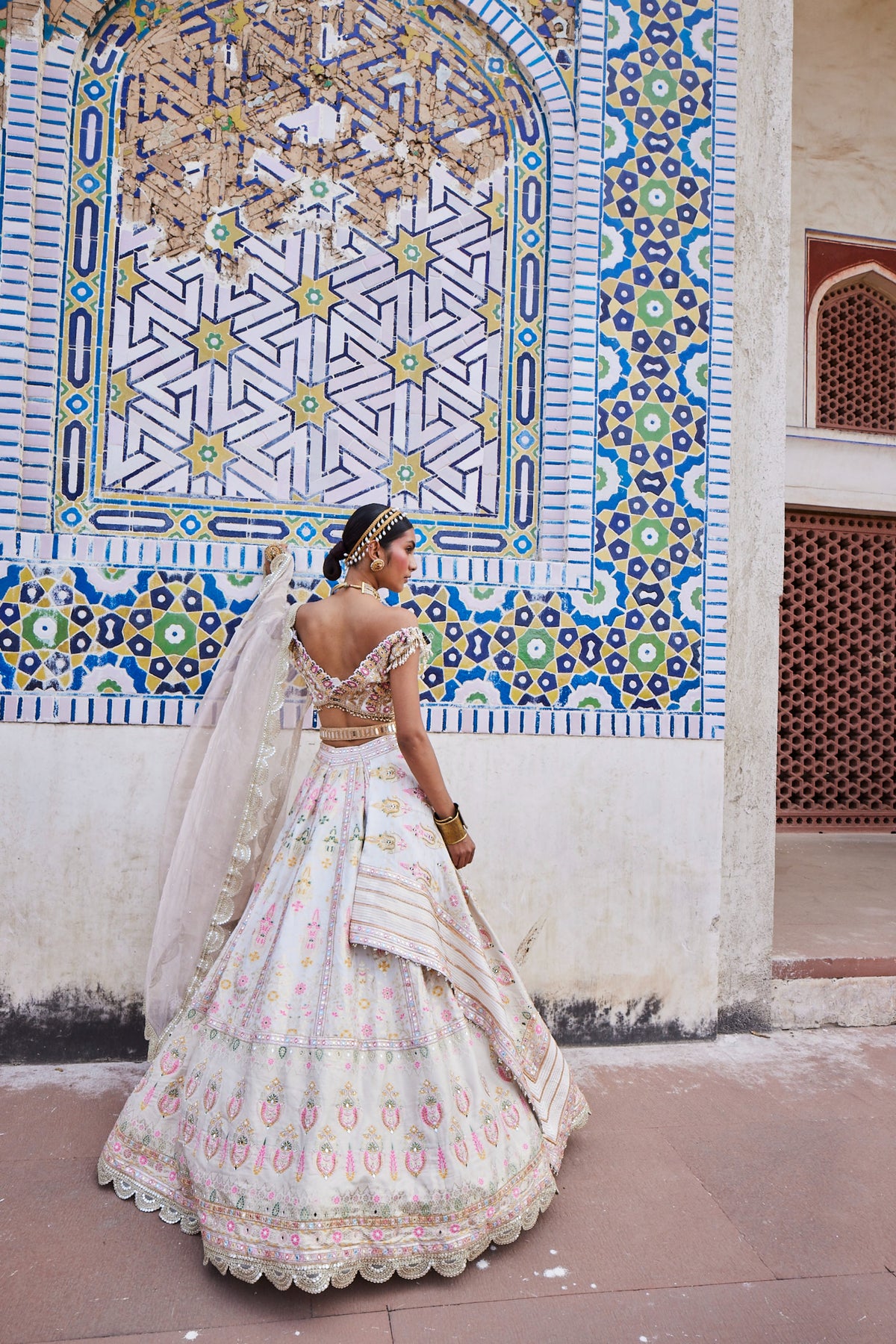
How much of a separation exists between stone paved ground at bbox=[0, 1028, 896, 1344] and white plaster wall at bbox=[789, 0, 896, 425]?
5.51 metres

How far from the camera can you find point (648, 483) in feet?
12.0

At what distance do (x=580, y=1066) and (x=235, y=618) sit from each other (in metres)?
1.98

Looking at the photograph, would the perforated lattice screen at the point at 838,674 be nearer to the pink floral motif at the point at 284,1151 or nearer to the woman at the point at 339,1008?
the woman at the point at 339,1008

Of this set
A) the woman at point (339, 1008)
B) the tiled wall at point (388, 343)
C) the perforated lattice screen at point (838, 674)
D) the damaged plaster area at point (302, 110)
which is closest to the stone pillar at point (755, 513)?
the tiled wall at point (388, 343)

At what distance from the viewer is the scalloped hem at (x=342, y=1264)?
80.4 inches

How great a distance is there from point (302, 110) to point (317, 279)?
0.63 metres

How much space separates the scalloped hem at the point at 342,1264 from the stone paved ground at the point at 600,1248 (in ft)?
0.11

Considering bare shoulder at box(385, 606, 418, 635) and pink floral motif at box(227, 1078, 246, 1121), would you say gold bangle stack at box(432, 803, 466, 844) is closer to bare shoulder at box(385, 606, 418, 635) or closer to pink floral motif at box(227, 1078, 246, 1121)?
bare shoulder at box(385, 606, 418, 635)

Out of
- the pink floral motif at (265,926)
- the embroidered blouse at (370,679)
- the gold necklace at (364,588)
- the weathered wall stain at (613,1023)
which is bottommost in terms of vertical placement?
the weathered wall stain at (613,1023)

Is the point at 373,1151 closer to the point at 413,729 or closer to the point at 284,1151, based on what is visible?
the point at 284,1151

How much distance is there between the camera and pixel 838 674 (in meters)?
7.04

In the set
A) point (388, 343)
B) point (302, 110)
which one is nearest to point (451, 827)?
point (388, 343)

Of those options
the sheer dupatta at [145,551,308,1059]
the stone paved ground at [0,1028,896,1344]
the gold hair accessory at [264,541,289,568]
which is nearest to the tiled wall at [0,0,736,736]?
the gold hair accessory at [264,541,289,568]

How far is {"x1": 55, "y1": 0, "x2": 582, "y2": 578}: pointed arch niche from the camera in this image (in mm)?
3391
